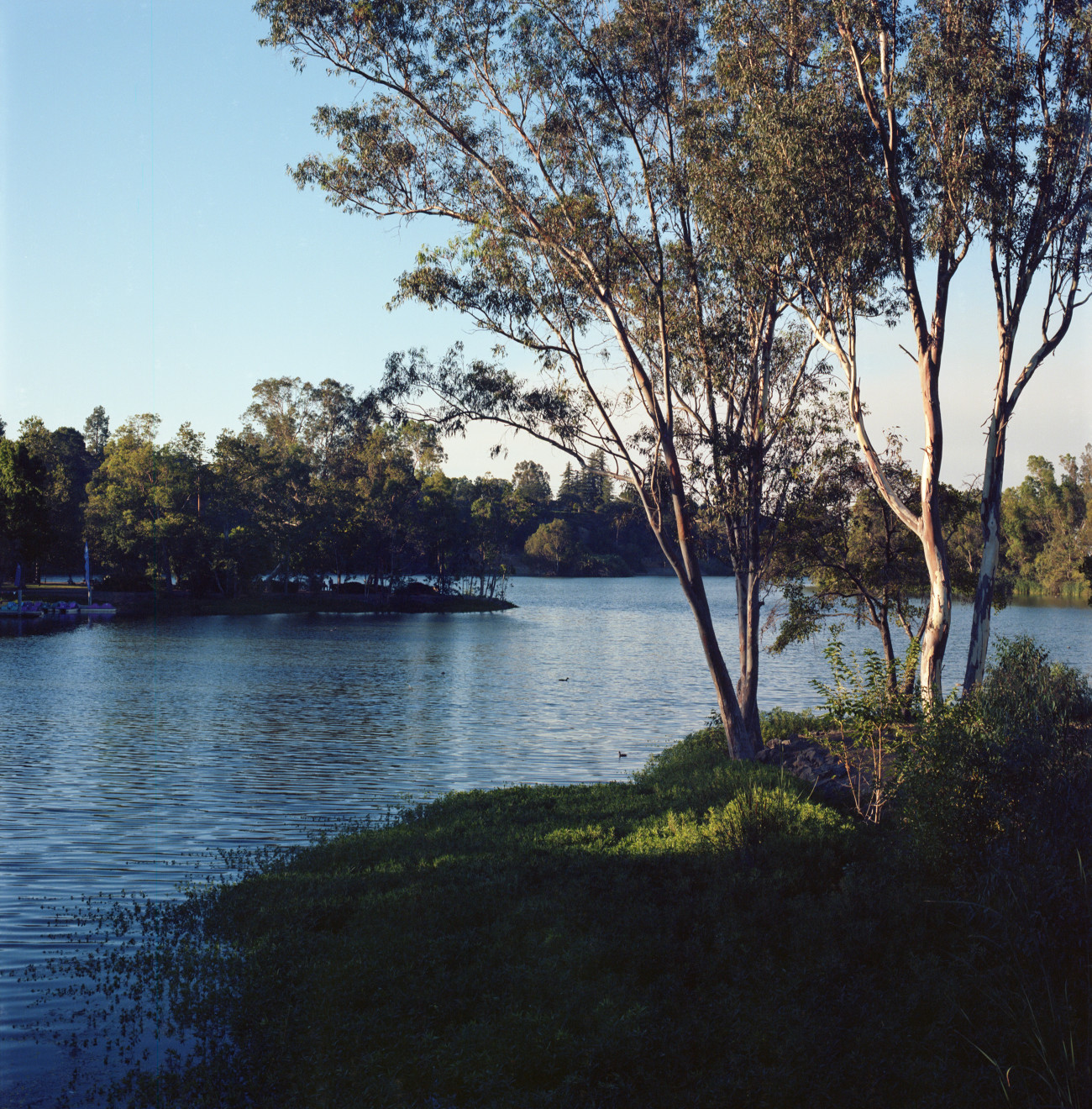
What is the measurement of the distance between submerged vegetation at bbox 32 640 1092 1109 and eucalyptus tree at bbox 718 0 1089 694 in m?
8.75

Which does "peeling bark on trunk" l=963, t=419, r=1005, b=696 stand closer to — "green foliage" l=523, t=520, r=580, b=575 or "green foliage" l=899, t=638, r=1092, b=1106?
"green foliage" l=899, t=638, r=1092, b=1106

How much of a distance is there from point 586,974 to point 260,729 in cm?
1923

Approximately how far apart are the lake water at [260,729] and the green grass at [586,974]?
60.8 inches

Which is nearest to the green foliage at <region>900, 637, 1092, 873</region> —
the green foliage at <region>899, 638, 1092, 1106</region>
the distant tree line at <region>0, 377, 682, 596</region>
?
the green foliage at <region>899, 638, 1092, 1106</region>

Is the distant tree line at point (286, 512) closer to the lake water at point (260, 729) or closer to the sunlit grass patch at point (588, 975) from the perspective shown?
the lake water at point (260, 729)

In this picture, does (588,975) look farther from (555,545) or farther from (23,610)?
(555,545)

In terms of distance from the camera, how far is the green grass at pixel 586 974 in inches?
244

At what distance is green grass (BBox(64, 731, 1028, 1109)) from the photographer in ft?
20.4

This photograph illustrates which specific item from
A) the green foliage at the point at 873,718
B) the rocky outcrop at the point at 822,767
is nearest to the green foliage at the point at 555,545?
the rocky outcrop at the point at 822,767

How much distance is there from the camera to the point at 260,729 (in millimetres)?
25047

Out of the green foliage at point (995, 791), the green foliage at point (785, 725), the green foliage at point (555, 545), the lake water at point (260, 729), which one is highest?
the green foliage at point (555, 545)

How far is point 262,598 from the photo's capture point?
247 ft

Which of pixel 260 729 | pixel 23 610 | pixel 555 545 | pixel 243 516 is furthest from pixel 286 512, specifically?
pixel 555 545

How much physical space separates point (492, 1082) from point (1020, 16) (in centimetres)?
2074
